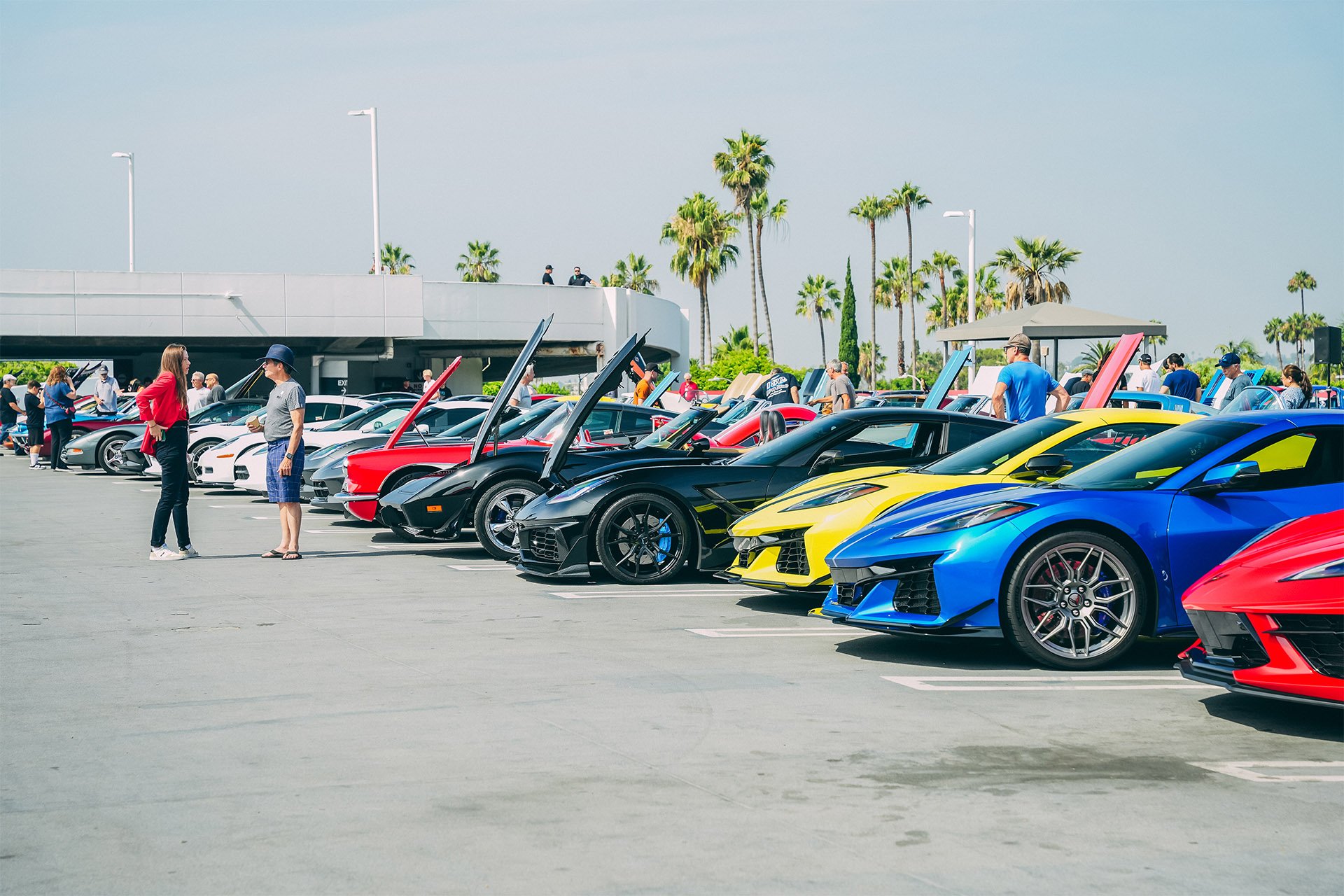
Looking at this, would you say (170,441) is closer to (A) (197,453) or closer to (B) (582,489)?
(B) (582,489)

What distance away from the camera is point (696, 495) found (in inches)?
376

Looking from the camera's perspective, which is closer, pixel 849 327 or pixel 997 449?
pixel 997 449

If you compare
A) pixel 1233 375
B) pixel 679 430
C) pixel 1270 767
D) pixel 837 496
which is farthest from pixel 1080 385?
pixel 1270 767

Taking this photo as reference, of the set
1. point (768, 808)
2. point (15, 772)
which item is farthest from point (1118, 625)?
point (15, 772)

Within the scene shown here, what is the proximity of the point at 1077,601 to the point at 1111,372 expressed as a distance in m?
5.90

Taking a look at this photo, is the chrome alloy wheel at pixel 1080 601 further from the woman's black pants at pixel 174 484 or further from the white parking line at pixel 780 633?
the woman's black pants at pixel 174 484

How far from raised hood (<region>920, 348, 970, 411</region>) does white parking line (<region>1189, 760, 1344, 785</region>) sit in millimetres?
8630

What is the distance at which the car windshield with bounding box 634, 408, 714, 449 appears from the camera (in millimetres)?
11859

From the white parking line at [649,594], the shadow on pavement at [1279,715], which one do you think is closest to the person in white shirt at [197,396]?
the white parking line at [649,594]

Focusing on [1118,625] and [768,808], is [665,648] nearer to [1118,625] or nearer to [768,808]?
[1118,625]

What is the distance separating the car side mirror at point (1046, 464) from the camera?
748 cm

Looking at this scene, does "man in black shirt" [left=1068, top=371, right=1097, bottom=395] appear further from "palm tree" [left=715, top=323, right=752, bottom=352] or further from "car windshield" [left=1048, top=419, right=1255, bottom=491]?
"palm tree" [left=715, top=323, right=752, bottom=352]

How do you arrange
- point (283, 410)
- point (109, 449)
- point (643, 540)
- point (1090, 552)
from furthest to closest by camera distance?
point (109, 449) < point (283, 410) < point (643, 540) < point (1090, 552)

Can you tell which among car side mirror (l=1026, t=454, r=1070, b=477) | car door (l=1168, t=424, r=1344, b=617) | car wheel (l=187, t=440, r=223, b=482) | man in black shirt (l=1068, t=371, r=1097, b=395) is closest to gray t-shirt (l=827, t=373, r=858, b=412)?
man in black shirt (l=1068, t=371, r=1097, b=395)
